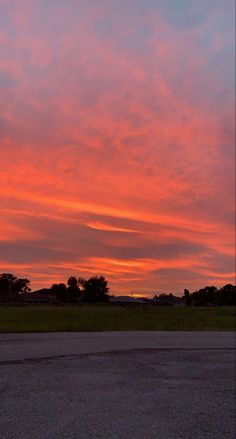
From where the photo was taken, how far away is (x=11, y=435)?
7.29 meters

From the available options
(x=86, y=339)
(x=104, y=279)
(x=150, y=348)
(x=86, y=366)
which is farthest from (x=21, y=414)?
(x=104, y=279)

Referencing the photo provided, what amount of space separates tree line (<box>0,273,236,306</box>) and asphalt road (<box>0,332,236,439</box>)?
102m

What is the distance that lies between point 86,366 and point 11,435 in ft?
21.5

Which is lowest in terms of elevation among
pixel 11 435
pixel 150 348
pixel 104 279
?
pixel 11 435

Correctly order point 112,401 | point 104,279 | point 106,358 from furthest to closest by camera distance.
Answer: point 104,279 → point 106,358 → point 112,401

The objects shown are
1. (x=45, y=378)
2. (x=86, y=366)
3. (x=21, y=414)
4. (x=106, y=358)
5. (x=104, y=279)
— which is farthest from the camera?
(x=104, y=279)

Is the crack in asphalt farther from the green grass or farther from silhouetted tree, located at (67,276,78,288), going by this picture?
silhouetted tree, located at (67,276,78,288)

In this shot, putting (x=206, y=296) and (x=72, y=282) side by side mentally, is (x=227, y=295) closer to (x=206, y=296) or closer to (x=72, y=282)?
(x=206, y=296)

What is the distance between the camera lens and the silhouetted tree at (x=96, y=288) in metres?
124

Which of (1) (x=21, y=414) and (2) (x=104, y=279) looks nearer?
(1) (x=21, y=414)

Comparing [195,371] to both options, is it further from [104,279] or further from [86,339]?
[104,279]

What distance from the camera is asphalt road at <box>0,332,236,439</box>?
8.05m

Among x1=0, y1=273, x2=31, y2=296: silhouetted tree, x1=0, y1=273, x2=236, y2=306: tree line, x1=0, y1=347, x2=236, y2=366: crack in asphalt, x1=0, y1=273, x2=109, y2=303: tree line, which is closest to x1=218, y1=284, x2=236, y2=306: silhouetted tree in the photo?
x1=0, y1=273, x2=236, y2=306: tree line

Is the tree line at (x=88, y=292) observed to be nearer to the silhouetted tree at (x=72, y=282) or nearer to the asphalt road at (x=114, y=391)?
the silhouetted tree at (x=72, y=282)
